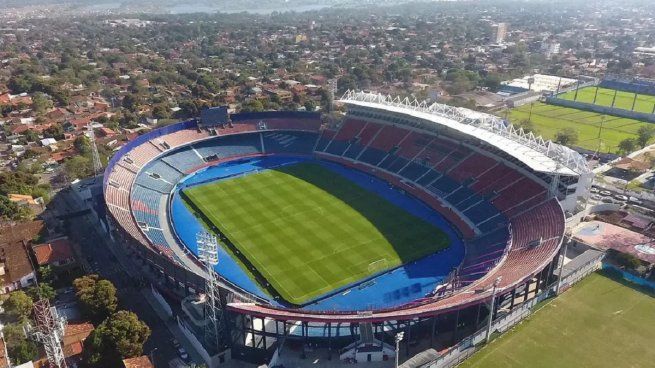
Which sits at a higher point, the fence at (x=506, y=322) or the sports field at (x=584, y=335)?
the fence at (x=506, y=322)

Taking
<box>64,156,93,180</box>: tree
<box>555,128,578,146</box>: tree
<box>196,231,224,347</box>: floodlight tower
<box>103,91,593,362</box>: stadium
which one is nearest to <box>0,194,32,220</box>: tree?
<box>103,91,593,362</box>: stadium

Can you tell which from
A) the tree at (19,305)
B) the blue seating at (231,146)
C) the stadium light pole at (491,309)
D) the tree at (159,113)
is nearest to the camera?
the stadium light pole at (491,309)

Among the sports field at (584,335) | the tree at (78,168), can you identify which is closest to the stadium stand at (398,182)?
the sports field at (584,335)

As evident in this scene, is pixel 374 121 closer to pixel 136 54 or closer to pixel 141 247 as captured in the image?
pixel 141 247

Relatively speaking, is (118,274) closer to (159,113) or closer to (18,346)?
(18,346)

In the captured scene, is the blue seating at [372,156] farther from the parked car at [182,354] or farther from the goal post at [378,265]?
the parked car at [182,354]

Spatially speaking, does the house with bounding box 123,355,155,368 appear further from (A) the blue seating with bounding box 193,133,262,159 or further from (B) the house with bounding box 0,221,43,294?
(A) the blue seating with bounding box 193,133,262,159
